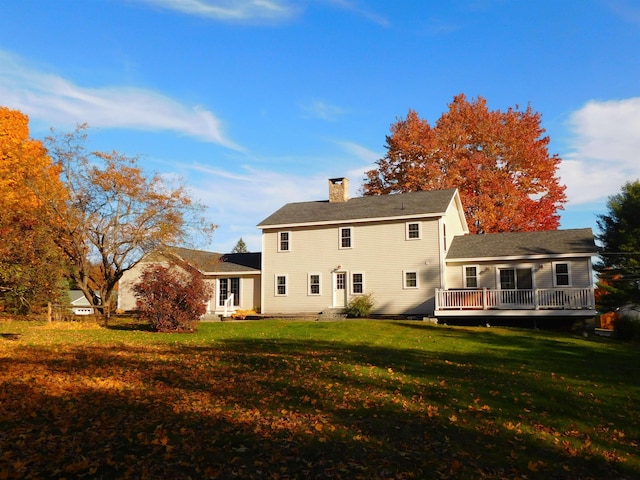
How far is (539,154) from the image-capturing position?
39.7 metres

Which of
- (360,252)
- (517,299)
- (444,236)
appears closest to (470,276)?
(444,236)

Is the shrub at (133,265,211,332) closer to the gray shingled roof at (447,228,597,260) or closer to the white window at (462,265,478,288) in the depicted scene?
the gray shingled roof at (447,228,597,260)

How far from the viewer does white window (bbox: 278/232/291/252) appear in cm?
3181

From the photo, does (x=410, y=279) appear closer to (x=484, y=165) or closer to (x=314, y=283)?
(x=314, y=283)

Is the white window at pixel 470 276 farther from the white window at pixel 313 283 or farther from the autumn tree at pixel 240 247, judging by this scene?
the autumn tree at pixel 240 247

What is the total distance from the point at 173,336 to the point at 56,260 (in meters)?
4.89

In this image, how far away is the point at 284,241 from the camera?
105ft

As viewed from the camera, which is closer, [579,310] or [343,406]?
[343,406]

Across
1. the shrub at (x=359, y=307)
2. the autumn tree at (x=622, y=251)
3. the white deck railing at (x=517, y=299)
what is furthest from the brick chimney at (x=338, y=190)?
the autumn tree at (x=622, y=251)

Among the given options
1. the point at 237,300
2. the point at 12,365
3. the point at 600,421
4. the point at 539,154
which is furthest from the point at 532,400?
the point at 539,154

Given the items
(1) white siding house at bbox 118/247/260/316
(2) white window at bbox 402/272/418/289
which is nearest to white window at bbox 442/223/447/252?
(2) white window at bbox 402/272/418/289

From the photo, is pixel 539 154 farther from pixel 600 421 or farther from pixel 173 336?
pixel 600 421

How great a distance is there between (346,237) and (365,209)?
6.93 ft

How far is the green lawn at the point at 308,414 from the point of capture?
5938 millimetres
